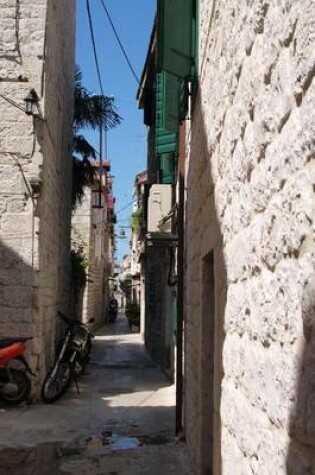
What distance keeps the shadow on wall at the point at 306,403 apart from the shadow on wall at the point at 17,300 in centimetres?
690

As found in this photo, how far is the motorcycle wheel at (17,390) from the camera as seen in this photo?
7781mm

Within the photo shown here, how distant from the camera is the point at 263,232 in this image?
2139 mm

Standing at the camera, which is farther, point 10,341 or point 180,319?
point 10,341

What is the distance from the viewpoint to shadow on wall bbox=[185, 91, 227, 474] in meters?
3.40

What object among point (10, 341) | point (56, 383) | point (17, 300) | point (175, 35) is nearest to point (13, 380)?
point (10, 341)

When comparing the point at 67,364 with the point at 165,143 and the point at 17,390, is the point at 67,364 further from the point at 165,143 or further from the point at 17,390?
the point at 165,143

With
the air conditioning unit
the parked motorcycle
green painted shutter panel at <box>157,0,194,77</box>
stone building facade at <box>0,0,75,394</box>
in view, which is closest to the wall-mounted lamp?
stone building facade at <box>0,0,75,394</box>

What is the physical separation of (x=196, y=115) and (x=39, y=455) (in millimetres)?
3272

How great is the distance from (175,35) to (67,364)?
5.04 m

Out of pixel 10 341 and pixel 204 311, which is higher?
pixel 204 311

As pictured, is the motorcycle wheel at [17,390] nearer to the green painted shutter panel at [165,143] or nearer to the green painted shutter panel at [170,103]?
the green painted shutter panel at [170,103]

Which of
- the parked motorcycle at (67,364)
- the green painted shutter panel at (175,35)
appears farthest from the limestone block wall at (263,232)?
the parked motorcycle at (67,364)

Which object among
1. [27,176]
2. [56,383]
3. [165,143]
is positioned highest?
[165,143]

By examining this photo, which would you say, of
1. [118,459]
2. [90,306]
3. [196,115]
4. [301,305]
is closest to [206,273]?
[196,115]
